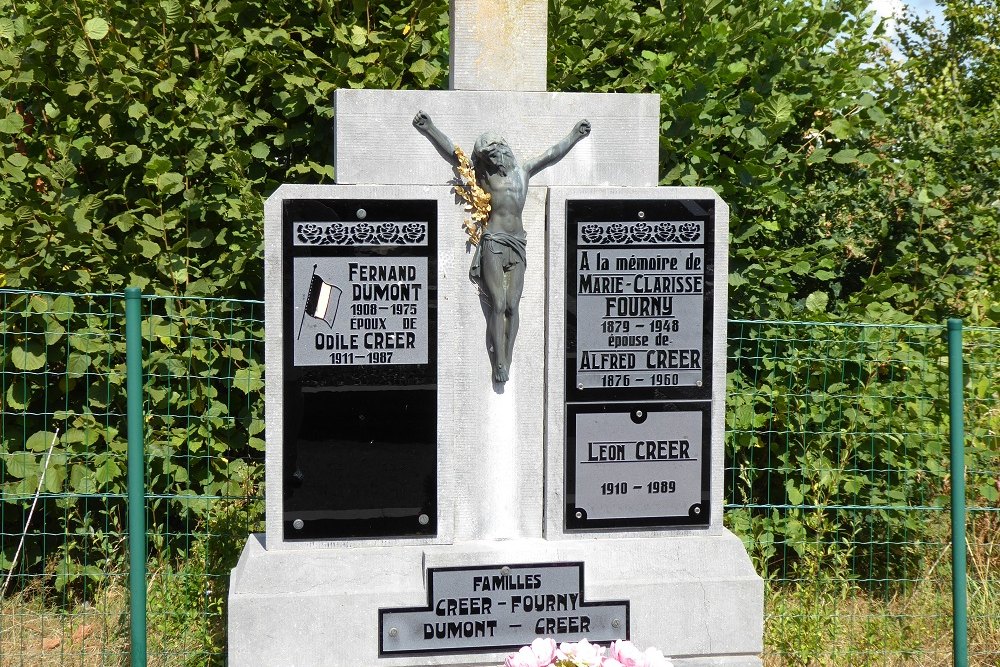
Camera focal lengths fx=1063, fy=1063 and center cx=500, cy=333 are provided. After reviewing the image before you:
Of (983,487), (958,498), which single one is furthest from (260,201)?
(983,487)

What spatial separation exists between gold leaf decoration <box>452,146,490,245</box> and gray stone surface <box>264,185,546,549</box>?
3 centimetres

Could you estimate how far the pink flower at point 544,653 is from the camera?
10.6 ft

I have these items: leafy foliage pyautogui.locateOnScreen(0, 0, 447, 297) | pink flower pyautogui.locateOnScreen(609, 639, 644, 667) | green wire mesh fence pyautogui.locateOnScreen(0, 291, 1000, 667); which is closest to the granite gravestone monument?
pink flower pyautogui.locateOnScreen(609, 639, 644, 667)

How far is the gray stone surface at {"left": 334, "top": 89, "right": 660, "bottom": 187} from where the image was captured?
3889 millimetres

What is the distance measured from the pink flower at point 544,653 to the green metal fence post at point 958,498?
2.27 meters

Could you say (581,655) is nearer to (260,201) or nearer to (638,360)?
(638,360)

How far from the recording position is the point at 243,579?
3812 millimetres

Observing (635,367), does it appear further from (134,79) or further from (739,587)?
(134,79)

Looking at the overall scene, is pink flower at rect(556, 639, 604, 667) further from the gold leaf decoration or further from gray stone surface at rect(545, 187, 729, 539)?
the gold leaf decoration

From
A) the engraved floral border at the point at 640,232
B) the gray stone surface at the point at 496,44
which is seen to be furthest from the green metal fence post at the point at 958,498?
the gray stone surface at the point at 496,44

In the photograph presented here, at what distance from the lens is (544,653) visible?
3.24m

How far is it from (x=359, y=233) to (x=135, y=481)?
128 centimetres

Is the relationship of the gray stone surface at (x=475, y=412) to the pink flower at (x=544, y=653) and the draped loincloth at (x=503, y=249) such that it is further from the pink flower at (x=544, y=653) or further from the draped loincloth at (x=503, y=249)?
the pink flower at (x=544, y=653)

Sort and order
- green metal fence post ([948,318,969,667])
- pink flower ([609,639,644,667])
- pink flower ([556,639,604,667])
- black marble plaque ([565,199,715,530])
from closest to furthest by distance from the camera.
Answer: pink flower ([556,639,604,667]) → pink flower ([609,639,644,667]) → black marble plaque ([565,199,715,530]) → green metal fence post ([948,318,969,667])
